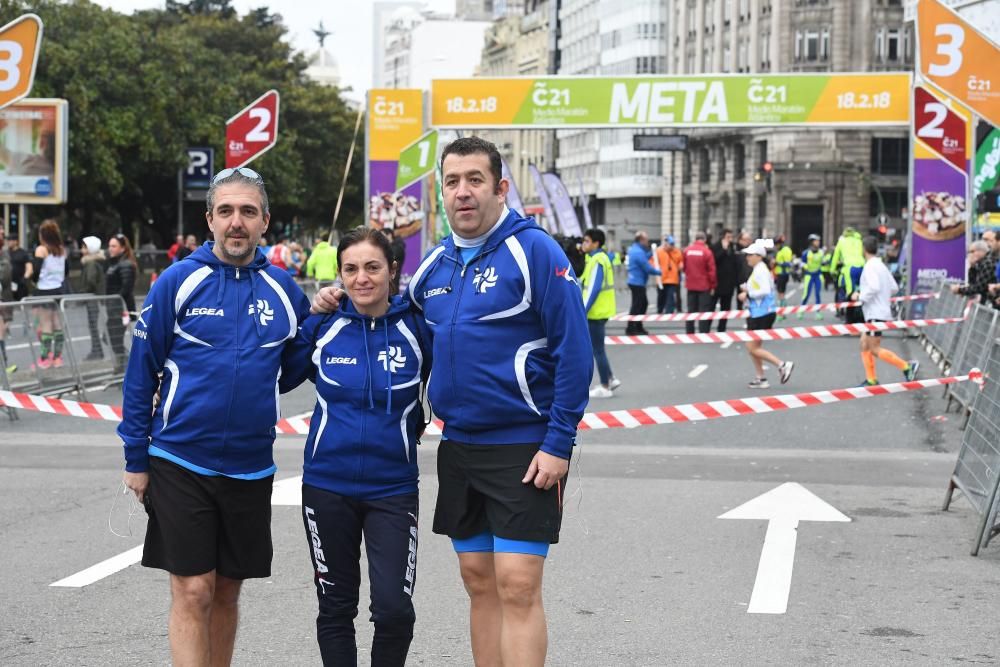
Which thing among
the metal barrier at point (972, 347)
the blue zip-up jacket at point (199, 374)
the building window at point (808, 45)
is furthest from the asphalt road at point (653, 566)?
the building window at point (808, 45)

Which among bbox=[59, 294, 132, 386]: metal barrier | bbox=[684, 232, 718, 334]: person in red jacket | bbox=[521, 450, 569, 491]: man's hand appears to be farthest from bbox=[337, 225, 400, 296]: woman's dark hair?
bbox=[684, 232, 718, 334]: person in red jacket

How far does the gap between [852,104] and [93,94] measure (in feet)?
85.6

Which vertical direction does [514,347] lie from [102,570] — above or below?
above

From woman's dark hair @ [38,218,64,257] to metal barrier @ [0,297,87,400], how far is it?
412cm

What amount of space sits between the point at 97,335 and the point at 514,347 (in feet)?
46.3

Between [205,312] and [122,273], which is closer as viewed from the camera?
[205,312]

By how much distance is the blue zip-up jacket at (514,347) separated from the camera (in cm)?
502

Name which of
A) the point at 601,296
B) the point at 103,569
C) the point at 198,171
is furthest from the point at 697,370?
the point at 198,171

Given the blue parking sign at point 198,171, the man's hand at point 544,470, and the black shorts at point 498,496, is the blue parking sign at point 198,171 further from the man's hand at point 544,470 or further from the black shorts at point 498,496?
the man's hand at point 544,470

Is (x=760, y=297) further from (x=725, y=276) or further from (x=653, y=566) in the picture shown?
(x=653, y=566)

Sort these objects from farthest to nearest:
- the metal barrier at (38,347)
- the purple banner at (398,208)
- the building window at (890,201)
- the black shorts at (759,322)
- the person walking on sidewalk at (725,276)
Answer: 1. the building window at (890,201)
2. the purple banner at (398,208)
3. the person walking on sidewalk at (725,276)
4. the black shorts at (759,322)
5. the metal barrier at (38,347)

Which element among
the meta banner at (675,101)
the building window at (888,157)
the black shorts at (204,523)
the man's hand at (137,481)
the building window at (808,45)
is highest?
the building window at (808,45)

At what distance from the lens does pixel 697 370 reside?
22312 millimetres

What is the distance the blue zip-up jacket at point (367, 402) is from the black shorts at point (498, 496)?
0.53ft
